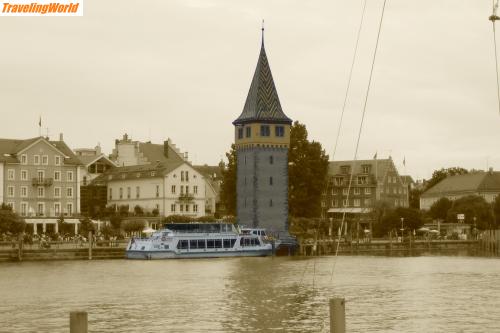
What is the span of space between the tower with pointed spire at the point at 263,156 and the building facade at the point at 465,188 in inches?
2611

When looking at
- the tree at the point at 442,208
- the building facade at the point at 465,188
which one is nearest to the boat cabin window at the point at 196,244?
the tree at the point at 442,208

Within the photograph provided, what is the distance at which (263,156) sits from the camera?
11069 centimetres

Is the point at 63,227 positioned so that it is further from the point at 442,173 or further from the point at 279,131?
the point at 442,173

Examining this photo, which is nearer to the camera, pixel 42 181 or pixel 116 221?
pixel 42 181

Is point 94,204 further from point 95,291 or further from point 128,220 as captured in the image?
point 95,291

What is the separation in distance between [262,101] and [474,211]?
49.3 m

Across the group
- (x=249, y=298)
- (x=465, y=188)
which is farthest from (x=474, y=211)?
(x=249, y=298)

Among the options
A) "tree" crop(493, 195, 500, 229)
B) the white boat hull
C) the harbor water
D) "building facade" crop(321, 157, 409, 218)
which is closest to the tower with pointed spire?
the white boat hull

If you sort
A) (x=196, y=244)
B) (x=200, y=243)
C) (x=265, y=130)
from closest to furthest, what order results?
(x=196, y=244), (x=200, y=243), (x=265, y=130)

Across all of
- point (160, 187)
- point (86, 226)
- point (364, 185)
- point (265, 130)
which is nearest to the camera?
point (86, 226)

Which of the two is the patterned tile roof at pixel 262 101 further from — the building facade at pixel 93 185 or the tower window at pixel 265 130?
the building facade at pixel 93 185

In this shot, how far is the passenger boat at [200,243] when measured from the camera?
93.5 meters

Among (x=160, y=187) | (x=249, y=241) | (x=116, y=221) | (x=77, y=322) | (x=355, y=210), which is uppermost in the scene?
(x=160, y=187)

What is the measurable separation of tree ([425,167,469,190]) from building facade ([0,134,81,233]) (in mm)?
91415
